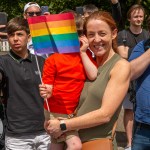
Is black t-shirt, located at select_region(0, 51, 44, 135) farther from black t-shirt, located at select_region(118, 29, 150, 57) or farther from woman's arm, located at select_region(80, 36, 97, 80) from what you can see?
black t-shirt, located at select_region(118, 29, 150, 57)

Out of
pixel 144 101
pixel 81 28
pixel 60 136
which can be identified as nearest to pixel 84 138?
pixel 60 136

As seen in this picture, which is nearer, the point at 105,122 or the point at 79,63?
the point at 105,122

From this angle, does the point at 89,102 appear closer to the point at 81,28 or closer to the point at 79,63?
the point at 79,63

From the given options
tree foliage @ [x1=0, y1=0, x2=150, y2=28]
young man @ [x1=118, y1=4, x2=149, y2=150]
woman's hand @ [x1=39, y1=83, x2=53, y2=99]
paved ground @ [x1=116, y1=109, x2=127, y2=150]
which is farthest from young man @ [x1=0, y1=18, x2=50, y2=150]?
tree foliage @ [x1=0, y1=0, x2=150, y2=28]

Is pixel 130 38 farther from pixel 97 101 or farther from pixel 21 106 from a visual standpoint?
pixel 97 101

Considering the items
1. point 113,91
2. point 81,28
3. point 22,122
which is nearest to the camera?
point 113,91

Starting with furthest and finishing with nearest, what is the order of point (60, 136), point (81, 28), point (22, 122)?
point (22, 122) < point (81, 28) < point (60, 136)

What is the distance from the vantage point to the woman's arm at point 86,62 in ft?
9.56

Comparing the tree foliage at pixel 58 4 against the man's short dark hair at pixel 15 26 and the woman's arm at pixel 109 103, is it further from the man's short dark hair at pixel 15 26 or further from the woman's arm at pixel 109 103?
the woman's arm at pixel 109 103

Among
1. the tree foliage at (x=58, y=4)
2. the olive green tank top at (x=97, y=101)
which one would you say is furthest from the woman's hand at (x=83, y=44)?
the tree foliage at (x=58, y=4)

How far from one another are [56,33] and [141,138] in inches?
37.8

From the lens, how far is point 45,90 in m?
3.12

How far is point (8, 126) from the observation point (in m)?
4.02

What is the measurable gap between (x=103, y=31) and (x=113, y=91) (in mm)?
386
